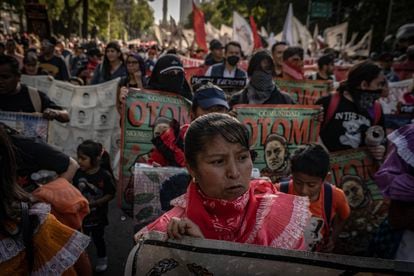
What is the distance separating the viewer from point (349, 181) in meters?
3.34

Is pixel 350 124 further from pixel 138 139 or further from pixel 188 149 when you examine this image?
pixel 188 149

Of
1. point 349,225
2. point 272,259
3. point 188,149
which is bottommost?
point 349,225

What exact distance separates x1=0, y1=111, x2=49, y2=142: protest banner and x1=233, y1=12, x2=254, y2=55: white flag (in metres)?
9.02

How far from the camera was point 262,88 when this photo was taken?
3871mm

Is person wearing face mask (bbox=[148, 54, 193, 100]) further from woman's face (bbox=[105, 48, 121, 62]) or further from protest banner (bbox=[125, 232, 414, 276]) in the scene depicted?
protest banner (bbox=[125, 232, 414, 276])

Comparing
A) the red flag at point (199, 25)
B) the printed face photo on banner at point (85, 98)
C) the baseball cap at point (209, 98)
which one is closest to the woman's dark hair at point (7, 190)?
the baseball cap at point (209, 98)

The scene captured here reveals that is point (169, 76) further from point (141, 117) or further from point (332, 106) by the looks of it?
point (332, 106)

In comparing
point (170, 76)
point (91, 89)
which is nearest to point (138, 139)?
point (170, 76)

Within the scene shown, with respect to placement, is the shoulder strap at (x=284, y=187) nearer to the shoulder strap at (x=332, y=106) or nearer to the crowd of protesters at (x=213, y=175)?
the crowd of protesters at (x=213, y=175)

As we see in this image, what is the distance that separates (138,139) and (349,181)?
2061 millimetres

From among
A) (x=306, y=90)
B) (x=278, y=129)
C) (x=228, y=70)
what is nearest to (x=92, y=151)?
(x=278, y=129)

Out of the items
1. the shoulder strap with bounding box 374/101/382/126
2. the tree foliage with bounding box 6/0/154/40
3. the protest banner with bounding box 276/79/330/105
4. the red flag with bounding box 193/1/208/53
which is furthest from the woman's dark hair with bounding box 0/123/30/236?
the tree foliage with bounding box 6/0/154/40

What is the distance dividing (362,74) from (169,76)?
1837 mm

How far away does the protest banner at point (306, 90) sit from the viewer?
5.59 meters
